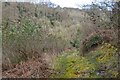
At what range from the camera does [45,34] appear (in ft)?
49.8

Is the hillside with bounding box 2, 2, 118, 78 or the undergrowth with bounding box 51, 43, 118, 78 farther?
the hillside with bounding box 2, 2, 118, 78

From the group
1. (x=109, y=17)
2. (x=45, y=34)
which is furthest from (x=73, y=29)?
(x=109, y=17)

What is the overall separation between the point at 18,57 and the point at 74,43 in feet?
23.9

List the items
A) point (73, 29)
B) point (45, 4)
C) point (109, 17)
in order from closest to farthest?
point (109, 17)
point (45, 4)
point (73, 29)

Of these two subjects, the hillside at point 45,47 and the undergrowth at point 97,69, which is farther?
the hillside at point 45,47

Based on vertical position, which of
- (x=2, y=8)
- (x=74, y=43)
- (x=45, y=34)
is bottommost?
(x=74, y=43)

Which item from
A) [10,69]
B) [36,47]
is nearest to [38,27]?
[36,47]

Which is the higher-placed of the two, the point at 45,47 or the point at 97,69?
the point at 97,69

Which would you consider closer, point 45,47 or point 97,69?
point 97,69

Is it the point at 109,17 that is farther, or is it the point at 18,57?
the point at 18,57

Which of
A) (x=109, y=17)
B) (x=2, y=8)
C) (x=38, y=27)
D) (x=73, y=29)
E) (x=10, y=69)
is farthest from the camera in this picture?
(x=73, y=29)

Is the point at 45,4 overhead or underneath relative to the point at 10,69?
overhead

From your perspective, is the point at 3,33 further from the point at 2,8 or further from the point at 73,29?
the point at 73,29

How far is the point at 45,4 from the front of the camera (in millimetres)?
18328
